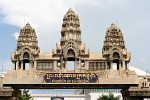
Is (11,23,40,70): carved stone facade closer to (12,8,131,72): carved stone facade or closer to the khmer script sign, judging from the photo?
(12,8,131,72): carved stone facade

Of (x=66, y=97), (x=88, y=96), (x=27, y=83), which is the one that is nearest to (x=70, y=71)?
(x=27, y=83)

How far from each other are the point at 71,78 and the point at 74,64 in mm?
3388

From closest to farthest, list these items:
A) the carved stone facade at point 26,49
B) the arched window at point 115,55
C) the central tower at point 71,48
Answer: the central tower at point 71,48
the carved stone facade at point 26,49
the arched window at point 115,55

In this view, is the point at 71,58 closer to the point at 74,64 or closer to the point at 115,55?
the point at 74,64

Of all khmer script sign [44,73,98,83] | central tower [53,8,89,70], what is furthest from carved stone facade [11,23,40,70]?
khmer script sign [44,73,98,83]

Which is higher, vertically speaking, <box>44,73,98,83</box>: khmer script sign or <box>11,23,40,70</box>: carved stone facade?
<box>11,23,40,70</box>: carved stone facade

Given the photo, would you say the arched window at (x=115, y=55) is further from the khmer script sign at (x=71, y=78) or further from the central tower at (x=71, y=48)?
the khmer script sign at (x=71, y=78)

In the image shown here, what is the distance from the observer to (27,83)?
56.2 meters

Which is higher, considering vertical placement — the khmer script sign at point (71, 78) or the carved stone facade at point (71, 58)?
the carved stone facade at point (71, 58)

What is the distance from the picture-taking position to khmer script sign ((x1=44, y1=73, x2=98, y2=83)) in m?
56.3

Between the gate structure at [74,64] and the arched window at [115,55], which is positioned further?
the arched window at [115,55]

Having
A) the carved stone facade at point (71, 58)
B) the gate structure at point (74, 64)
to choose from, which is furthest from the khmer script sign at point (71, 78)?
the carved stone facade at point (71, 58)

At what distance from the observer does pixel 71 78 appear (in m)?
56.5

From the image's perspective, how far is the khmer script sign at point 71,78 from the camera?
2218 inches
